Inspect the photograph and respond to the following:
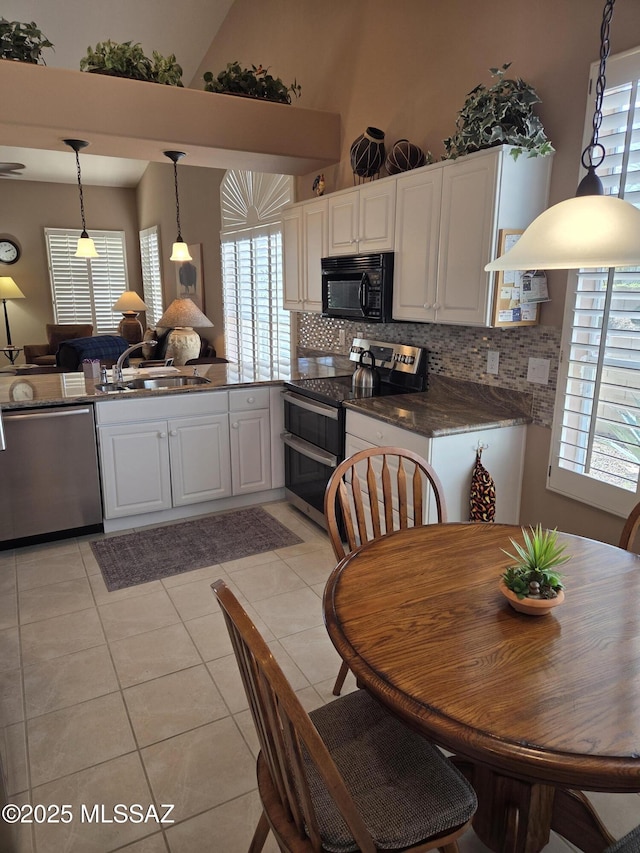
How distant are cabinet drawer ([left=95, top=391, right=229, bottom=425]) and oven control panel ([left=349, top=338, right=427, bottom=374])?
98 centimetres

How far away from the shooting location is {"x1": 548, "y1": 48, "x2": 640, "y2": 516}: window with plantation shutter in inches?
85.8

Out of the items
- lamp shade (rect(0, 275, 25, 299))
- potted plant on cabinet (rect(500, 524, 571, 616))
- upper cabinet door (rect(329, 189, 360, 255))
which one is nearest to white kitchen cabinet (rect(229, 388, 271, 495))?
upper cabinet door (rect(329, 189, 360, 255))

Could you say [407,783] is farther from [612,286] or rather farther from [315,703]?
[612,286]

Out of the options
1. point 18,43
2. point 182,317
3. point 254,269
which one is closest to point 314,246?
point 182,317

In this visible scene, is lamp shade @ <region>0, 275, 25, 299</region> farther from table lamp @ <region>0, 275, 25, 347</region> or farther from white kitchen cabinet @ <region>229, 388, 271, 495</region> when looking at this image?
white kitchen cabinet @ <region>229, 388, 271, 495</region>

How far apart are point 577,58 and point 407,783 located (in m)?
2.76

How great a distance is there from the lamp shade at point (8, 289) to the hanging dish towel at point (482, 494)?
26.8 ft

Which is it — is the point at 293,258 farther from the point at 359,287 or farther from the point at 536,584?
the point at 536,584

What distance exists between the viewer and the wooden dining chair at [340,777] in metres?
0.95

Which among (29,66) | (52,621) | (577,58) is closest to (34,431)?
(52,621)

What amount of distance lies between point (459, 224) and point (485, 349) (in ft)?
2.22

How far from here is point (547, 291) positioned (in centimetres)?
261

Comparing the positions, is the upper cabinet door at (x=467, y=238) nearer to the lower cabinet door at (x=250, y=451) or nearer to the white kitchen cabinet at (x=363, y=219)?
the white kitchen cabinet at (x=363, y=219)

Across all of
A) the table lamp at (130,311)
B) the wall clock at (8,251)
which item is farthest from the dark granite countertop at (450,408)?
the wall clock at (8,251)
